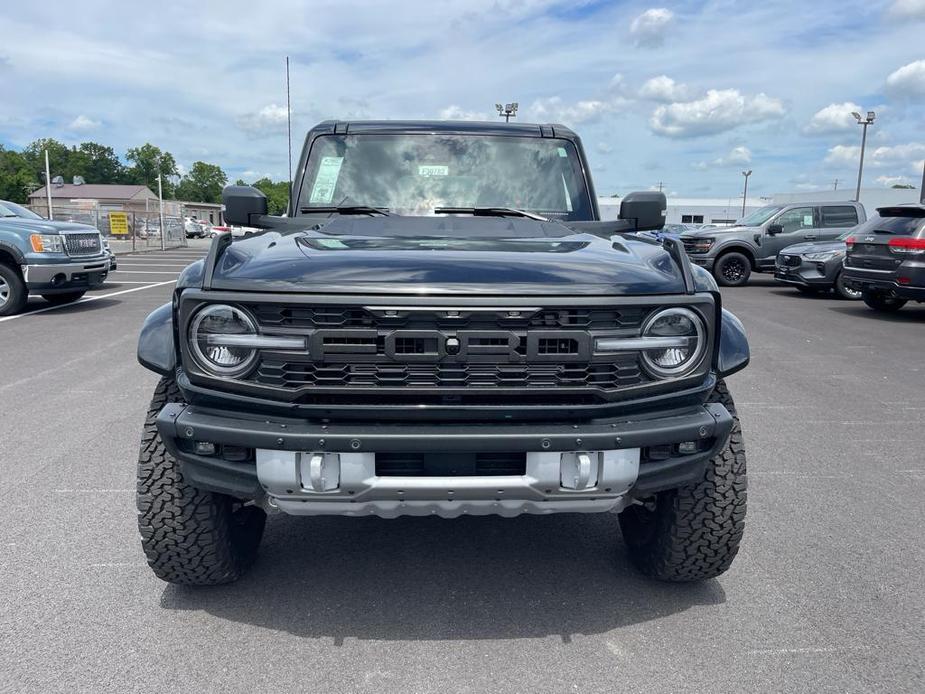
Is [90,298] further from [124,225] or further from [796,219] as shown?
[124,225]

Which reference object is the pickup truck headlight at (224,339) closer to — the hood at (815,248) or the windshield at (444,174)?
the windshield at (444,174)

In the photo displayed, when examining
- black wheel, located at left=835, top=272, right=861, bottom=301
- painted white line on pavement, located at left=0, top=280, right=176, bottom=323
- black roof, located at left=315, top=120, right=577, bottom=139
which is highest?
black roof, located at left=315, top=120, right=577, bottom=139

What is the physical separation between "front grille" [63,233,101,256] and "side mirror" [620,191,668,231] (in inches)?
381

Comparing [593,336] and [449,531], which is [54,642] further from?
[593,336]

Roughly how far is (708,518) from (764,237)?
612 inches

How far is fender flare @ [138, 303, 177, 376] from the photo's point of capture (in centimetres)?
272

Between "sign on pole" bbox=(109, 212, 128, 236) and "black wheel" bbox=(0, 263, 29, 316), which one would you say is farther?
"sign on pole" bbox=(109, 212, 128, 236)

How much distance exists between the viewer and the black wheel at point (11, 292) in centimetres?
1094

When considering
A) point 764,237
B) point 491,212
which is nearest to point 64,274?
point 491,212

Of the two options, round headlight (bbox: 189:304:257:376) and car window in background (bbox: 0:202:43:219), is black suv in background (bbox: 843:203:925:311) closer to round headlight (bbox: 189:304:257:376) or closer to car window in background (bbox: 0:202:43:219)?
round headlight (bbox: 189:304:257:376)

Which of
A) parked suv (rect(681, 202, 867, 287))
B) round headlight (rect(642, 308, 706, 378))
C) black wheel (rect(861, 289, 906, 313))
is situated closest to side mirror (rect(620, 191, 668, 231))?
round headlight (rect(642, 308, 706, 378))

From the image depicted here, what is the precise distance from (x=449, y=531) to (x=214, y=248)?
171 centimetres

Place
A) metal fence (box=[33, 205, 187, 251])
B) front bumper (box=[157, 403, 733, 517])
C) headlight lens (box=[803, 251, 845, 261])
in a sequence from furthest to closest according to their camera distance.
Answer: metal fence (box=[33, 205, 187, 251]) < headlight lens (box=[803, 251, 845, 261]) < front bumper (box=[157, 403, 733, 517])

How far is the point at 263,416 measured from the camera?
2547mm
